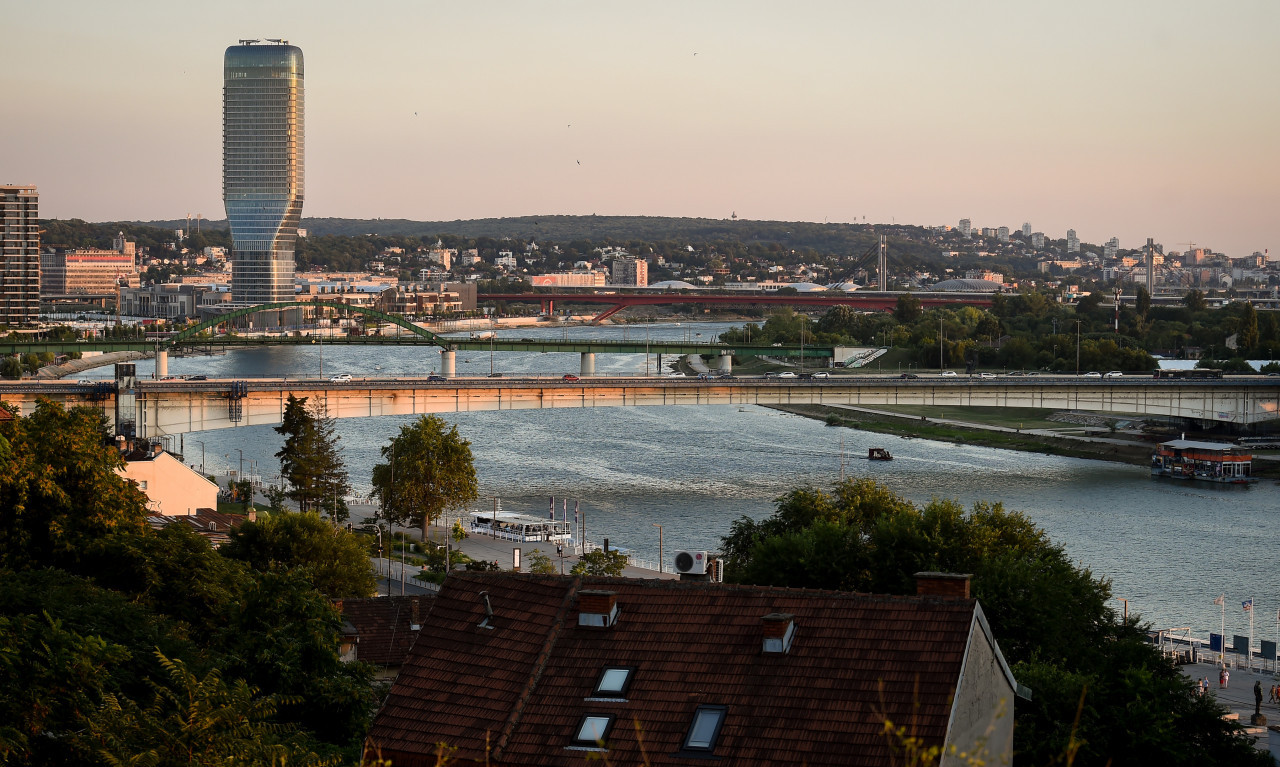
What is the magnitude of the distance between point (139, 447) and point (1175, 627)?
17.6 m

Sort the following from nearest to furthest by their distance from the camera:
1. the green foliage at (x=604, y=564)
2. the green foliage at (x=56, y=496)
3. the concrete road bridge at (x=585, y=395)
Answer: the green foliage at (x=56, y=496) → the green foliage at (x=604, y=564) → the concrete road bridge at (x=585, y=395)

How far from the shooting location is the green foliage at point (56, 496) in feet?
49.0

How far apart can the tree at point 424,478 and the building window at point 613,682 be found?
19846mm

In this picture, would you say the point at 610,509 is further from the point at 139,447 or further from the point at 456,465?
the point at 139,447

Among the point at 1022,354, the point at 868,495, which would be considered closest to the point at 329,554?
the point at 868,495

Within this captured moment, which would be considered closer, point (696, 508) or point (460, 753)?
point (460, 753)

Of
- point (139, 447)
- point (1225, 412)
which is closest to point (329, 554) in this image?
point (139, 447)

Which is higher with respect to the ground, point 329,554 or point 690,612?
point 690,612

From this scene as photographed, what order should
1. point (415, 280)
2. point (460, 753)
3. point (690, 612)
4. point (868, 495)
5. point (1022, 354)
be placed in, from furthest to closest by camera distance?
1. point (415, 280)
2. point (1022, 354)
3. point (868, 495)
4. point (690, 612)
5. point (460, 753)

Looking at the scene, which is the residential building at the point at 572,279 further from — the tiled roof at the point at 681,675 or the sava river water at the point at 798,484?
the tiled roof at the point at 681,675

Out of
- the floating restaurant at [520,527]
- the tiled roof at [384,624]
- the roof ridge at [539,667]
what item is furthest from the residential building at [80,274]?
the roof ridge at [539,667]

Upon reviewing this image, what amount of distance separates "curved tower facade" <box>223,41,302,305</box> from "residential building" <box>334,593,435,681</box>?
361ft

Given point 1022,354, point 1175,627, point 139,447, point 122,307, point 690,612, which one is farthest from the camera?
point 122,307

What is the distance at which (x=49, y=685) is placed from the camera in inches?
341
